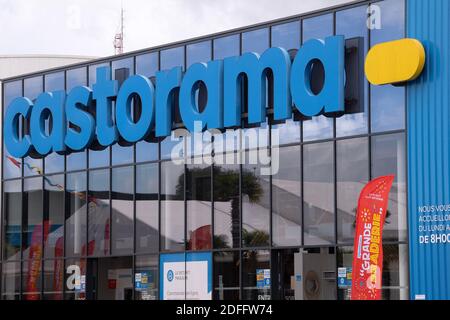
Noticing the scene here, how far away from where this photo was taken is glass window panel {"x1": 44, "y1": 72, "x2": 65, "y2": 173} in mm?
30844

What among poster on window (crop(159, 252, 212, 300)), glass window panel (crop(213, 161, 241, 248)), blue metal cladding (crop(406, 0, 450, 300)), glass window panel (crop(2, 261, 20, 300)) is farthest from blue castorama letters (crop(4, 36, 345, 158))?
glass window panel (crop(2, 261, 20, 300))

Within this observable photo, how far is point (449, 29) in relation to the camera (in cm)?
2144

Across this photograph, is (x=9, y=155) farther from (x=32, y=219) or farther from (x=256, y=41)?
(x=256, y=41)

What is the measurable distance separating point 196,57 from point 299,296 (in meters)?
7.93

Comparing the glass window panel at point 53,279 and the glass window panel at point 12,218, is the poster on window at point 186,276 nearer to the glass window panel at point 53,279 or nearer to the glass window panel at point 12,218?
the glass window panel at point 53,279

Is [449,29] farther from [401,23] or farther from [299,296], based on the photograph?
[299,296]

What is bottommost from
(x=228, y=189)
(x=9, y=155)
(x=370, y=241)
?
(x=370, y=241)

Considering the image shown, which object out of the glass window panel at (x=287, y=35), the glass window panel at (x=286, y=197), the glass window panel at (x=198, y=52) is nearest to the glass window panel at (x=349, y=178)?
the glass window panel at (x=286, y=197)

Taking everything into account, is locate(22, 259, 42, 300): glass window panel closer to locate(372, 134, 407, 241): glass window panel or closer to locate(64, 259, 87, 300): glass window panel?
locate(64, 259, 87, 300): glass window panel

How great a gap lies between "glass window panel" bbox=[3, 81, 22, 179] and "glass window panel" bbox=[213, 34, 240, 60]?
356 inches

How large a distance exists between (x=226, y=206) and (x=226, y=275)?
1.97 m

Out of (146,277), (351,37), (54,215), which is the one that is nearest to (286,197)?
(351,37)

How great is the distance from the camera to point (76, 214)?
99.5 feet
